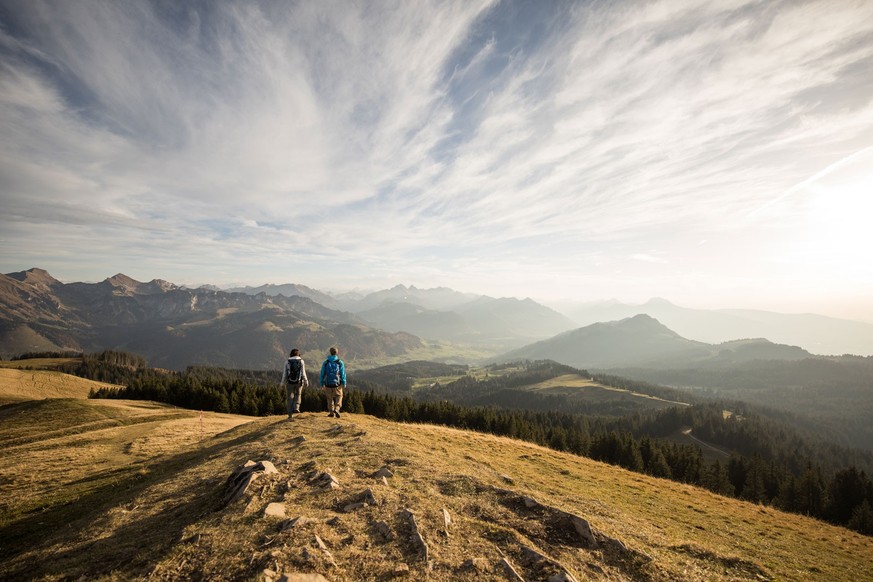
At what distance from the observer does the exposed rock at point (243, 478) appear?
466 inches

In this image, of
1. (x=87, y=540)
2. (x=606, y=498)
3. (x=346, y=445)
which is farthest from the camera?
(x=606, y=498)

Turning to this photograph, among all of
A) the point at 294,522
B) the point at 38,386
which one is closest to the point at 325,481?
the point at 294,522

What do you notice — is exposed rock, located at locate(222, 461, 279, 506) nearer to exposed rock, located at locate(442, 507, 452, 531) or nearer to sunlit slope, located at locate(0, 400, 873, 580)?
sunlit slope, located at locate(0, 400, 873, 580)

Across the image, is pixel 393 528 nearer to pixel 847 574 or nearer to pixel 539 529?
pixel 539 529

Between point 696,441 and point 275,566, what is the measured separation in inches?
7805

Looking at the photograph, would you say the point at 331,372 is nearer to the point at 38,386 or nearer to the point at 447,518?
the point at 447,518

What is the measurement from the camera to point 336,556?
8844 mm

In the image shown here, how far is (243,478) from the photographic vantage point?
1279cm

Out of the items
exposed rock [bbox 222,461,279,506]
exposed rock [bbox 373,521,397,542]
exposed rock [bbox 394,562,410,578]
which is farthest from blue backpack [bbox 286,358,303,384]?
exposed rock [bbox 394,562,410,578]

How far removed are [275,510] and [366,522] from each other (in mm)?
2866

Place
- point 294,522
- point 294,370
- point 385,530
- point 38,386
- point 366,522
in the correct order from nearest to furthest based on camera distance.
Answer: point 294,522, point 385,530, point 366,522, point 294,370, point 38,386

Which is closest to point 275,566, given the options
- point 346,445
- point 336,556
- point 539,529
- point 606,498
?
point 336,556

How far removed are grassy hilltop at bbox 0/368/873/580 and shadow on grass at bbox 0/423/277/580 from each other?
2.5 inches

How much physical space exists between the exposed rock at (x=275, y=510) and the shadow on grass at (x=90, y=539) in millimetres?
2033
